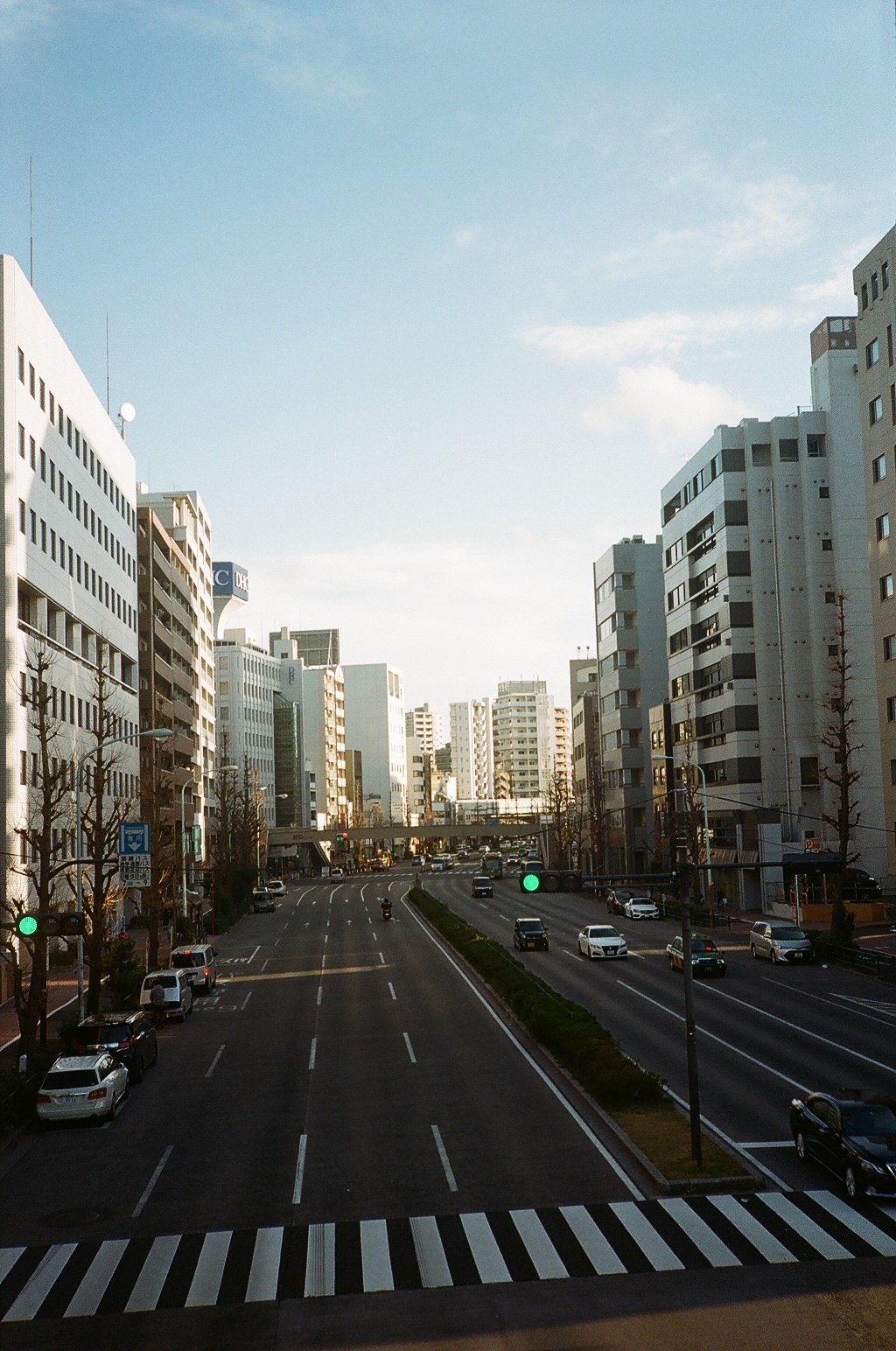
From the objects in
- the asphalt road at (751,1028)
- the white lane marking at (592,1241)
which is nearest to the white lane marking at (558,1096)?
the white lane marking at (592,1241)

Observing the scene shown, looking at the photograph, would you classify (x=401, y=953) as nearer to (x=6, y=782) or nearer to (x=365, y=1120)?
(x=6, y=782)

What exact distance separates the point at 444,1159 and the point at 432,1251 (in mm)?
Answer: 5675

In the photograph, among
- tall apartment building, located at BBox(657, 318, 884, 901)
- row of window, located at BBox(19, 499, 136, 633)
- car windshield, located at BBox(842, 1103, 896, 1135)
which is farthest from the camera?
tall apartment building, located at BBox(657, 318, 884, 901)

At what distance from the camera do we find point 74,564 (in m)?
67.6

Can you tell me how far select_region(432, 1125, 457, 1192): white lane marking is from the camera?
73.0 ft

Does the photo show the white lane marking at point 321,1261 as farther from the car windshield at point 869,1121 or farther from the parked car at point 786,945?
the parked car at point 786,945

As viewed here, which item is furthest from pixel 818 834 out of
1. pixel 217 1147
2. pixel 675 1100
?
pixel 217 1147

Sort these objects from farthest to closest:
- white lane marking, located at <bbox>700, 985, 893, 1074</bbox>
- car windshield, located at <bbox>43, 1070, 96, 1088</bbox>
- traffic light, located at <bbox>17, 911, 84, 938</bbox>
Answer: white lane marking, located at <bbox>700, 985, 893, 1074</bbox> → car windshield, located at <bbox>43, 1070, 96, 1088</bbox> → traffic light, located at <bbox>17, 911, 84, 938</bbox>

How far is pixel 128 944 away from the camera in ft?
184

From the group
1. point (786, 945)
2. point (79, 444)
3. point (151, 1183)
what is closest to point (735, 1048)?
point (151, 1183)

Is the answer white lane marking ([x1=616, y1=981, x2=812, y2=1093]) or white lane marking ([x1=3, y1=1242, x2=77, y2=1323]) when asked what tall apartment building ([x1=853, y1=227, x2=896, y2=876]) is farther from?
white lane marking ([x1=3, y1=1242, x2=77, y2=1323])

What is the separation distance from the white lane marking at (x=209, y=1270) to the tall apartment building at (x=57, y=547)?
23.5m

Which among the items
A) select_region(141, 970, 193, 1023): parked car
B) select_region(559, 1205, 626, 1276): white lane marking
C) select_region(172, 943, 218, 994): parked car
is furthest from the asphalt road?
select_region(172, 943, 218, 994): parked car

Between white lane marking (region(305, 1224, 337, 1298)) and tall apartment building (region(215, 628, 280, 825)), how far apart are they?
6014 inches
